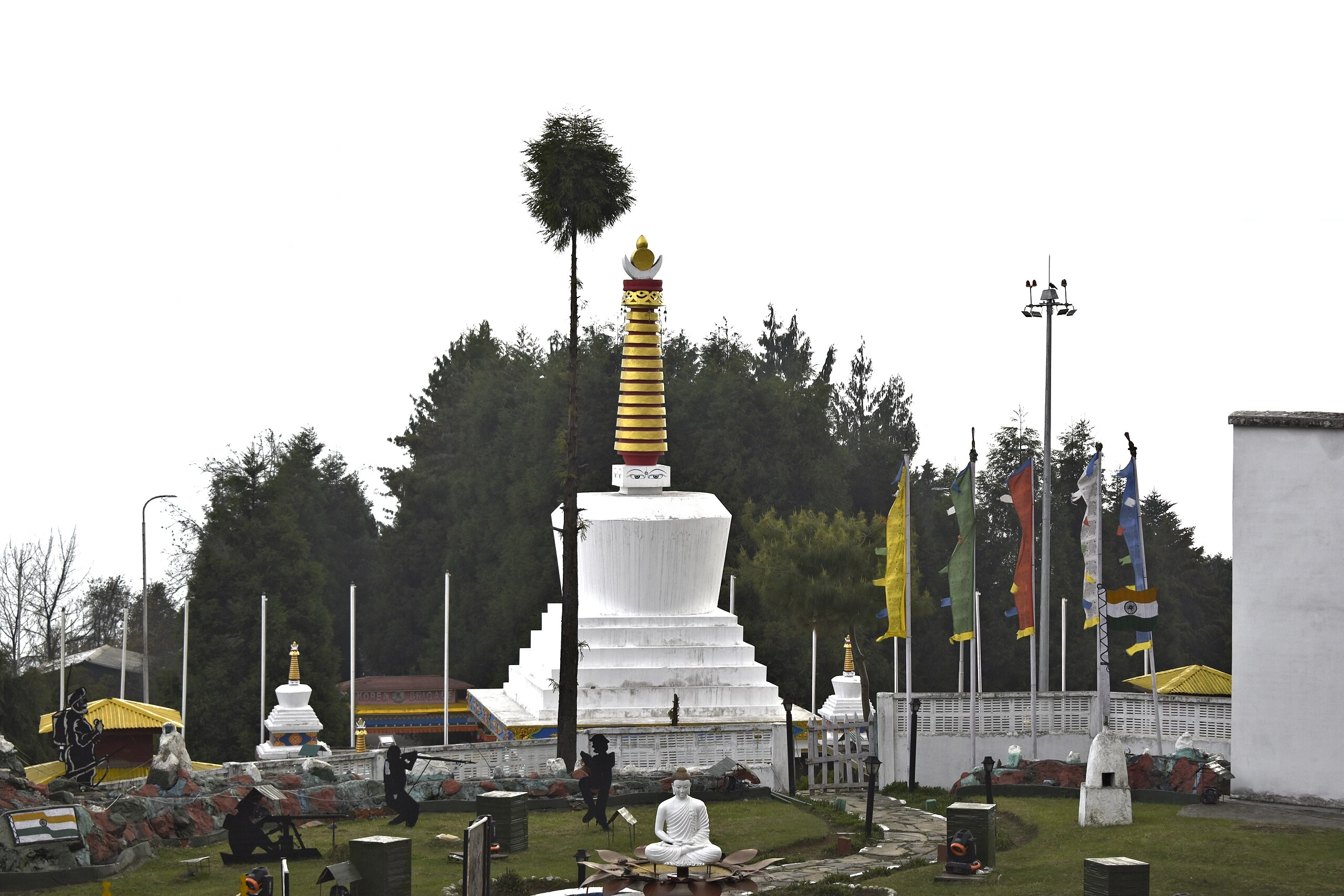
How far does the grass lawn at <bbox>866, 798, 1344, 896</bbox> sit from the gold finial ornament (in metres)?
20.7

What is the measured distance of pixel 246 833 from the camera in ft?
67.6

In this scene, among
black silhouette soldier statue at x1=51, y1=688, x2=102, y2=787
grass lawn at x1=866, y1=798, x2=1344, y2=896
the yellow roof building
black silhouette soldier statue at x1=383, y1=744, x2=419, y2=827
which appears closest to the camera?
grass lawn at x1=866, y1=798, x2=1344, y2=896

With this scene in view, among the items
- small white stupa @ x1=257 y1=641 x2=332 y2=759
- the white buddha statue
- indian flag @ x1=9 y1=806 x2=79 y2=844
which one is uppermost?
the white buddha statue

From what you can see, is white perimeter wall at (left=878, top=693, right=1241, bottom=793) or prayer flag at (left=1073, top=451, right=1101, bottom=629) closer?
prayer flag at (left=1073, top=451, right=1101, bottom=629)

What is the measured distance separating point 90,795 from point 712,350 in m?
45.3

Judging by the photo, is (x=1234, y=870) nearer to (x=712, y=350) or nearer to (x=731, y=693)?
(x=731, y=693)

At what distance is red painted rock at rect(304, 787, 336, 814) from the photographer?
2383cm

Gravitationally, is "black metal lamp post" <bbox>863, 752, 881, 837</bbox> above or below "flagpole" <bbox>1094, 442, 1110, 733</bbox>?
below

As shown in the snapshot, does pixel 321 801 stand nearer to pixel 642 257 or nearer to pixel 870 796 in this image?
pixel 870 796

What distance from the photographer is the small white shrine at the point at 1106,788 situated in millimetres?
22438

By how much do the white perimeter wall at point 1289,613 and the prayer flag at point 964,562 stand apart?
210 inches

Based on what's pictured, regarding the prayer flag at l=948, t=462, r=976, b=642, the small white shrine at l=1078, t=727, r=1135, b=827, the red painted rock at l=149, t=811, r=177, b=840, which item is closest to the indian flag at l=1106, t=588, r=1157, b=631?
the small white shrine at l=1078, t=727, r=1135, b=827

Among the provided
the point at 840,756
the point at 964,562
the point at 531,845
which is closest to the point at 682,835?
the point at 531,845

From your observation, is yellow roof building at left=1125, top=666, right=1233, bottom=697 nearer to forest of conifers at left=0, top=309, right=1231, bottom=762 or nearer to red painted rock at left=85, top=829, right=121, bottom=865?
forest of conifers at left=0, top=309, right=1231, bottom=762
